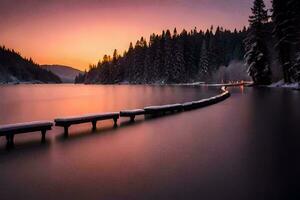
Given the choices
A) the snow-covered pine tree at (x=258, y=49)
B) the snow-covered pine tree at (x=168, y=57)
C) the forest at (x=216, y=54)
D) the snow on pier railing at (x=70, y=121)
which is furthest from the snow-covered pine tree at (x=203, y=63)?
the snow on pier railing at (x=70, y=121)

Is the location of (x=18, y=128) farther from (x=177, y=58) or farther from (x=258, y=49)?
(x=177, y=58)

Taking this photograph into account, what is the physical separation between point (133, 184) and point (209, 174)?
7.60ft

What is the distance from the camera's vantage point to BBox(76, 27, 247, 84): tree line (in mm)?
114188

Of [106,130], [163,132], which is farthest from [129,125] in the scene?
[163,132]

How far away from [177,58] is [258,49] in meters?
52.2

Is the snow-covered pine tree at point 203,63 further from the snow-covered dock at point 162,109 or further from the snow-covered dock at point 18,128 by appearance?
the snow-covered dock at point 18,128

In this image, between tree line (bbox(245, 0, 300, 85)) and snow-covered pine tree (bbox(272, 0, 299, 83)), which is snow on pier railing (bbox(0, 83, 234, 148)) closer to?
tree line (bbox(245, 0, 300, 85))

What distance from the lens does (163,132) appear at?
15625mm

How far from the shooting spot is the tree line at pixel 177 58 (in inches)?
4496

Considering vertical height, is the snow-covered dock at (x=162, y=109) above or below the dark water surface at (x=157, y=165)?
above

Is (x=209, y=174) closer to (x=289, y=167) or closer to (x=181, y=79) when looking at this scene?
(x=289, y=167)

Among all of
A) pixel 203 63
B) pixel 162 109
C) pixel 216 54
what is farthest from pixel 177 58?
pixel 162 109

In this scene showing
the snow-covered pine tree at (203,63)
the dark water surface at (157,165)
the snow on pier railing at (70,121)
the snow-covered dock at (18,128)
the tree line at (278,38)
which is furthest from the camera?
the snow-covered pine tree at (203,63)

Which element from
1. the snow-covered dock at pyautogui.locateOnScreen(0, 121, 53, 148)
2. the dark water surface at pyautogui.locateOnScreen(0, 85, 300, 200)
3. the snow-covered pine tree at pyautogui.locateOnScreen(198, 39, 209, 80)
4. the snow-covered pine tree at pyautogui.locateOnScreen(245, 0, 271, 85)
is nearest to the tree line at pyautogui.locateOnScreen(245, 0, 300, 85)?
the snow-covered pine tree at pyautogui.locateOnScreen(245, 0, 271, 85)
